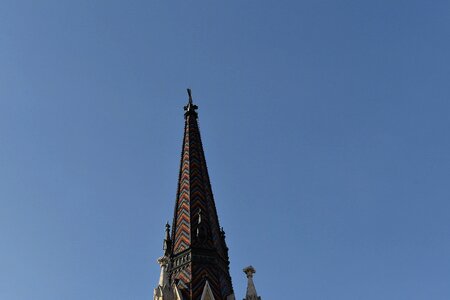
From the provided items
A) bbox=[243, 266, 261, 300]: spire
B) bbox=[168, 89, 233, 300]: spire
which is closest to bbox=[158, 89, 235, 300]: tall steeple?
bbox=[168, 89, 233, 300]: spire

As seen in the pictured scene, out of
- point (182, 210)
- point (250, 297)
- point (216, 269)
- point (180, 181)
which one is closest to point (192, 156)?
point (180, 181)

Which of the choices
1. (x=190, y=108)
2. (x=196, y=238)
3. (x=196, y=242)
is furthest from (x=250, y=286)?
(x=190, y=108)

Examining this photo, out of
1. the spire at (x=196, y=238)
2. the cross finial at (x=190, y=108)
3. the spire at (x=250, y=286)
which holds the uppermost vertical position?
the cross finial at (x=190, y=108)

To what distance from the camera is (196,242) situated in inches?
1005

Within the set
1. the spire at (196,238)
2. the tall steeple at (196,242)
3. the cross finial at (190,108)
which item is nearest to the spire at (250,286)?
the tall steeple at (196,242)

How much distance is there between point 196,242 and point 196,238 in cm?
20

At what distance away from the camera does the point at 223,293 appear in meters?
24.0

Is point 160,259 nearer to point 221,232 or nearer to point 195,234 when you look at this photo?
point 195,234

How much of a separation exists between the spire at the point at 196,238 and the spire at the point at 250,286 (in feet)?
2.68

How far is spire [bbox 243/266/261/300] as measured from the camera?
23.4m

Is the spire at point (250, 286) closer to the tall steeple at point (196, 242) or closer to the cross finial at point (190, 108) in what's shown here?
the tall steeple at point (196, 242)

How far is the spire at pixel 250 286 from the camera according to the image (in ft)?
76.7

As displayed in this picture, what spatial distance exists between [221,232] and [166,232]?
235cm

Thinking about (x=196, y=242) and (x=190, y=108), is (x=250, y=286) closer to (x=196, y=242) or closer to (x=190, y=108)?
(x=196, y=242)
